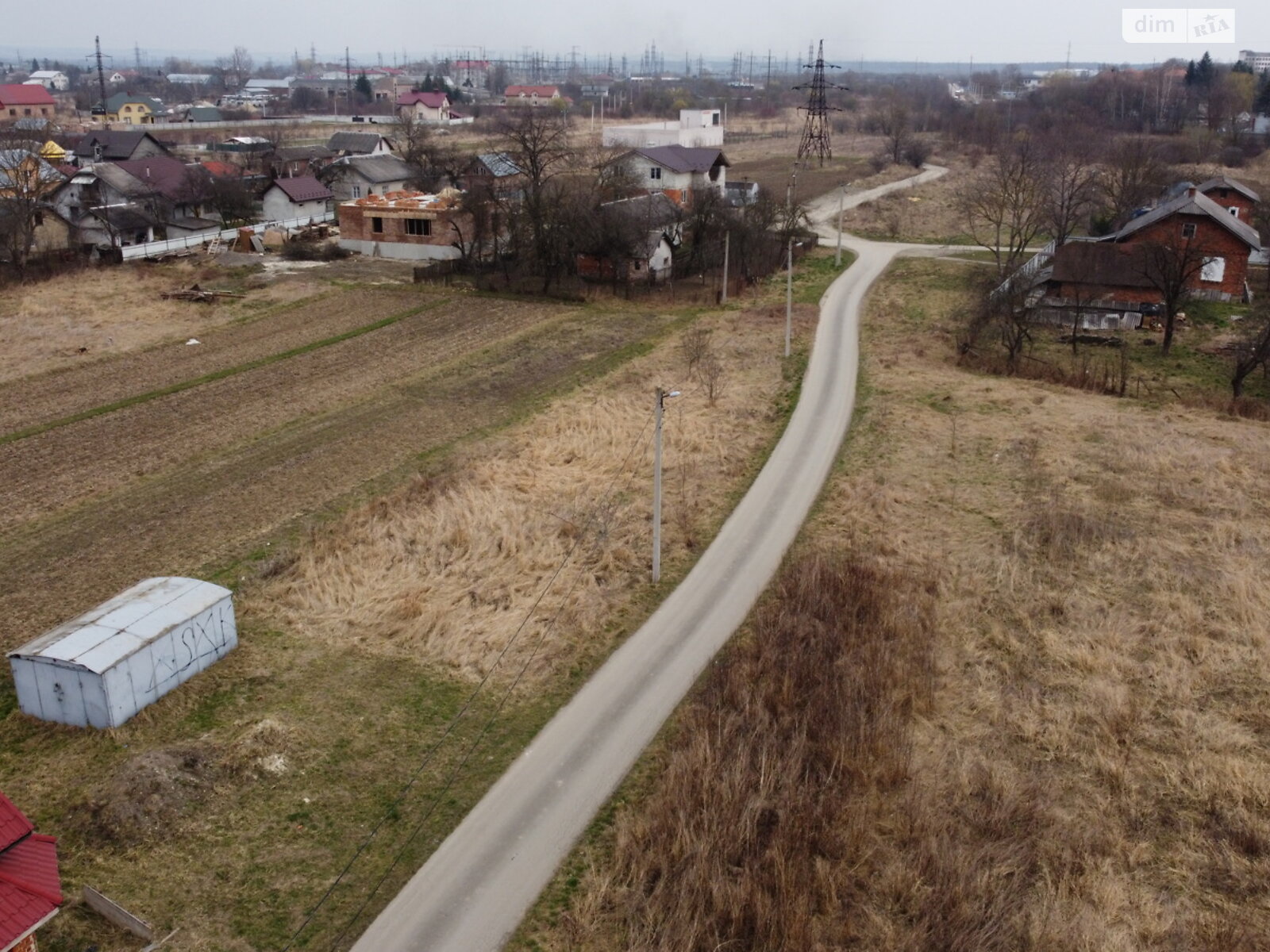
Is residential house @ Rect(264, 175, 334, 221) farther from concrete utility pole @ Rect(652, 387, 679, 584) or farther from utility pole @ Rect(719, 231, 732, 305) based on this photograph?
concrete utility pole @ Rect(652, 387, 679, 584)

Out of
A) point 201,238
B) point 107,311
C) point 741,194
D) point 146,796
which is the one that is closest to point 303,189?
point 201,238

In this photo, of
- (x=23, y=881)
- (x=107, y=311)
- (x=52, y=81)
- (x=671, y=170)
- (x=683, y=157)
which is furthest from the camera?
(x=52, y=81)

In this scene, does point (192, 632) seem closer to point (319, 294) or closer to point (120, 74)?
point (319, 294)

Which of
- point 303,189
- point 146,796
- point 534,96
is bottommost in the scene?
point 146,796

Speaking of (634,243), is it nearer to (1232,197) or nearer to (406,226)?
(406,226)

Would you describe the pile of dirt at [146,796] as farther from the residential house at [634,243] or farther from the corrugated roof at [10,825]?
the residential house at [634,243]

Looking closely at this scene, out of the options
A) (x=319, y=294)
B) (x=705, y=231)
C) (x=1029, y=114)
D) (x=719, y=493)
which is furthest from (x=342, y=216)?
(x=1029, y=114)

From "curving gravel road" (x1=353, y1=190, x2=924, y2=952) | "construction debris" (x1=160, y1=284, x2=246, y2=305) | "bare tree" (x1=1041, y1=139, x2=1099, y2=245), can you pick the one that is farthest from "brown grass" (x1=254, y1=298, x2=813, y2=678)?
"bare tree" (x1=1041, y1=139, x2=1099, y2=245)
